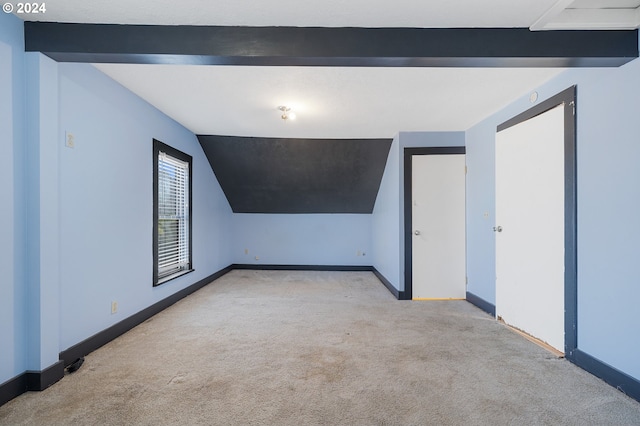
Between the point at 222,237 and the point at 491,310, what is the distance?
4529 millimetres

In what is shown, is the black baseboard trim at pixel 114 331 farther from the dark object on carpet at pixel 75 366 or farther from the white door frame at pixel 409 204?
the white door frame at pixel 409 204

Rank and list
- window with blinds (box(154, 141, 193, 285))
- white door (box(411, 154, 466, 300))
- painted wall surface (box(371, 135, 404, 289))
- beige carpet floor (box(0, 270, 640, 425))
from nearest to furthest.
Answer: beige carpet floor (box(0, 270, 640, 425)) → window with blinds (box(154, 141, 193, 285)) → white door (box(411, 154, 466, 300)) → painted wall surface (box(371, 135, 404, 289))

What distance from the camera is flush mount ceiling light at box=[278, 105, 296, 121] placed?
3.53 m

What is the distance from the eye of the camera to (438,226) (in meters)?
4.38

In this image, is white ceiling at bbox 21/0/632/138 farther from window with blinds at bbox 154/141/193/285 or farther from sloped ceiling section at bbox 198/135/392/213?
window with blinds at bbox 154/141/193/285

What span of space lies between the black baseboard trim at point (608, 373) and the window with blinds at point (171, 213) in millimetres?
4042

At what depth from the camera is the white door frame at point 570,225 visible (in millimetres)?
2455

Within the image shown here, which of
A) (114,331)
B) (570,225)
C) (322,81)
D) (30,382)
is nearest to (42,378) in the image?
(30,382)

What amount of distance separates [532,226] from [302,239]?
4.35m

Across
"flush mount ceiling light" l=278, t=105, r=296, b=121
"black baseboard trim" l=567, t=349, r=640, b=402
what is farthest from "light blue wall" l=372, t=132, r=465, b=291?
"black baseboard trim" l=567, t=349, r=640, b=402

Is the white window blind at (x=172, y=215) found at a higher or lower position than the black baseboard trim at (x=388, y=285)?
higher

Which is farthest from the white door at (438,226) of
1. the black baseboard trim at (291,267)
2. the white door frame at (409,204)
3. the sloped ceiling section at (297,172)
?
the black baseboard trim at (291,267)

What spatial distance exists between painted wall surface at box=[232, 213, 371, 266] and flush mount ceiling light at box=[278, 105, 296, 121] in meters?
3.11

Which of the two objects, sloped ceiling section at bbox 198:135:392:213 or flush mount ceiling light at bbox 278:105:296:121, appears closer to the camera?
flush mount ceiling light at bbox 278:105:296:121
